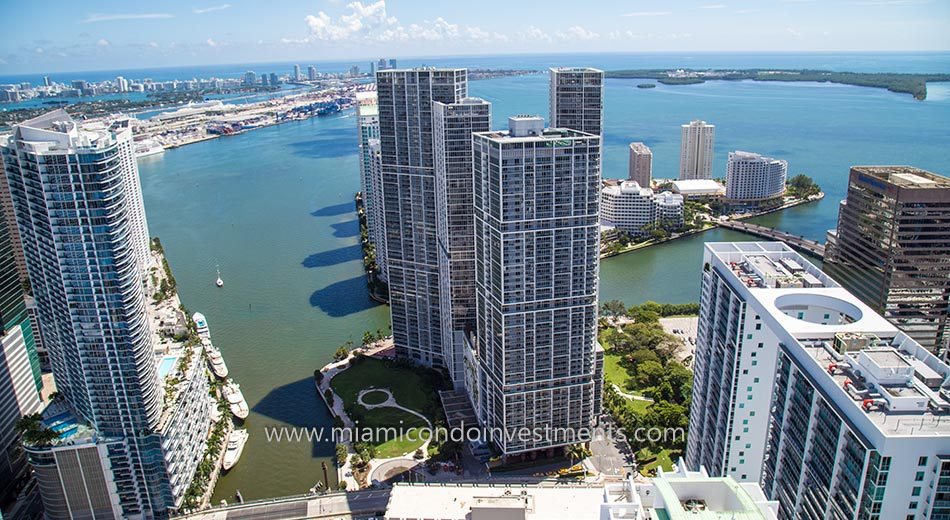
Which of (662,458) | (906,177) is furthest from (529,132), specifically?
(906,177)

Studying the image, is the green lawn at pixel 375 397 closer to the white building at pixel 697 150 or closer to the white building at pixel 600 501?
the white building at pixel 600 501

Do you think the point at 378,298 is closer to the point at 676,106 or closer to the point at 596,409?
the point at 596,409

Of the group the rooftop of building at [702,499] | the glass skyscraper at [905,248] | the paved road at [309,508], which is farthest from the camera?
the glass skyscraper at [905,248]

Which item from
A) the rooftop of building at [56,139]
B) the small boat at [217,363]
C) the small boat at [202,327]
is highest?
the rooftop of building at [56,139]

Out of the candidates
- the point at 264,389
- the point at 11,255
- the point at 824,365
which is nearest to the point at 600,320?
the point at 264,389

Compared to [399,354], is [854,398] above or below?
above

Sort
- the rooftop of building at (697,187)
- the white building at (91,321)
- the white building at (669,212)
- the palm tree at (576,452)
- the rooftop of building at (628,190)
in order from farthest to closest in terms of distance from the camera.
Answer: the rooftop of building at (697,187)
the white building at (669,212)
the rooftop of building at (628,190)
the palm tree at (576,452)
the white building at (91,321)

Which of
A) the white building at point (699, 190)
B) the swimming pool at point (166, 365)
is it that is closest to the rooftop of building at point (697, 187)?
the white building at point (699, 190)
